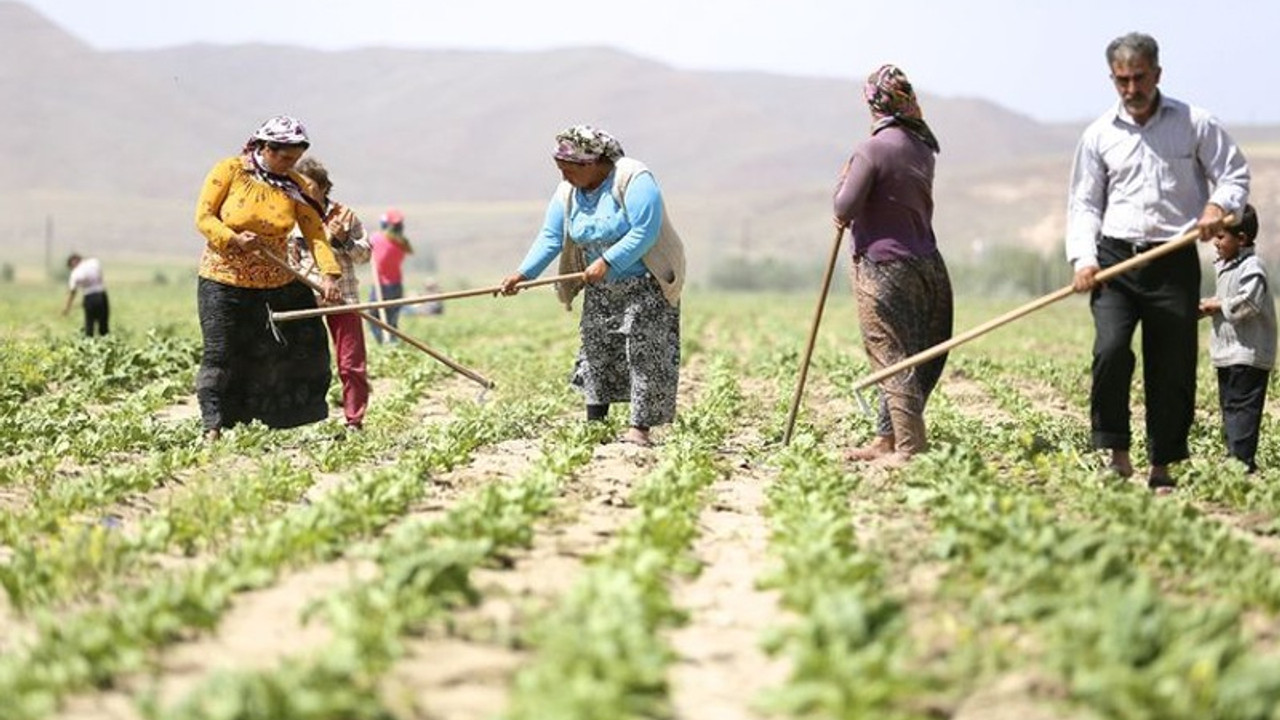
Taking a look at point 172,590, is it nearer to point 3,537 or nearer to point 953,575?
point 3,537

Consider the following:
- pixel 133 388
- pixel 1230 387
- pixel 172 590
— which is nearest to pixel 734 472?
pixel 1230 387

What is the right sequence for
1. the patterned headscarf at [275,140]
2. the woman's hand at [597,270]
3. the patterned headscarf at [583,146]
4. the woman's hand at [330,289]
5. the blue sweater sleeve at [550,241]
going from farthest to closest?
the woman's hand at [330,289] → the blue sweater sleeve at [550,241] → the patterned headscarf at [275,140] → the woman's hand at [597,270] → the patterned headscarf at [583,146]

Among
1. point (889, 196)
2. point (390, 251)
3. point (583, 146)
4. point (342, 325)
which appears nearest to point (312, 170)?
point (342, 325)

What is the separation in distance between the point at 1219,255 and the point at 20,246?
4624 inches

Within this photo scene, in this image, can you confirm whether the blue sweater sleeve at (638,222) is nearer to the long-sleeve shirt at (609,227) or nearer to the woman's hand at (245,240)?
the long-sleeve shirt at (609,227)

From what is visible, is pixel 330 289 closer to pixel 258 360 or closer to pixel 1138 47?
pixel 258 360

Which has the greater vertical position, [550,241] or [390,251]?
[550,241]

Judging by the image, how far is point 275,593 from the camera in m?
5.21

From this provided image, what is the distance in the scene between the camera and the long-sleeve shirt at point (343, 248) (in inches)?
392

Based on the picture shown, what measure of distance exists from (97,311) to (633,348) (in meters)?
12.8

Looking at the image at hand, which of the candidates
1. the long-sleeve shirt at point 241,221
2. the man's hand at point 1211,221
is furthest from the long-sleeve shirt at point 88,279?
the man's hand at point 1211,221

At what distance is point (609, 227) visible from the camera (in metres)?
8.94

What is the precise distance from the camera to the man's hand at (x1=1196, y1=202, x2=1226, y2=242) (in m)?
6.97

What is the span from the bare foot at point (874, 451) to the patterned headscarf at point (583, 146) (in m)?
1.95
